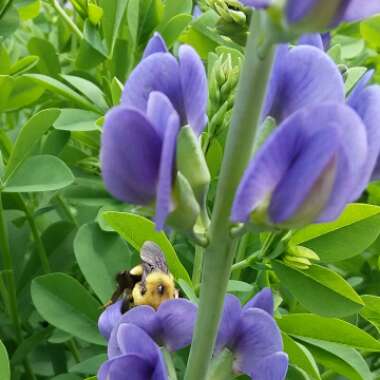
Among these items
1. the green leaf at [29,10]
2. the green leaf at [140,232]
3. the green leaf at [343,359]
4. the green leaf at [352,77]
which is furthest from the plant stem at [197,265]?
the green leaf at [29,10]

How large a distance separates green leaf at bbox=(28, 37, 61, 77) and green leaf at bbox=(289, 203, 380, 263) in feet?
1.94

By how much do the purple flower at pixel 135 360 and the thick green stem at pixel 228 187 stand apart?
0.10 ft

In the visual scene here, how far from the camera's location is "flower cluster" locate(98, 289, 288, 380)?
2.02ft

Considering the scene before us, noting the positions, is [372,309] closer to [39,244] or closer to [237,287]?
[237,287]

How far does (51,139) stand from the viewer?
109 centimetres

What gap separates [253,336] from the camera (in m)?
0.65

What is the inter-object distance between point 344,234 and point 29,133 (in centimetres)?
38

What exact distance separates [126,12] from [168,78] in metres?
0.63

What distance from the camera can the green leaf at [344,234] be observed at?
802mm

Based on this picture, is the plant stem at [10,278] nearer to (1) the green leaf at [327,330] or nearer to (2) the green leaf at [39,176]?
(2) the green leaf at [39,176]

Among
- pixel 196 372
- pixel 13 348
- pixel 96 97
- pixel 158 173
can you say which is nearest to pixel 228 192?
pixel 158 173

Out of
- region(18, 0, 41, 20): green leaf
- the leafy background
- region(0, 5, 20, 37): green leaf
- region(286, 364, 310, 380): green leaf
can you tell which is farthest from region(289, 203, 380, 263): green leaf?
region(18, 0, 41, 20): green leaf

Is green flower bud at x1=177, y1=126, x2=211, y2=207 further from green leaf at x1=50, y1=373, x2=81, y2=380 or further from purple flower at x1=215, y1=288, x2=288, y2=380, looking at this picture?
green leaf at x1=50, y1=373, x2=81, y2=380

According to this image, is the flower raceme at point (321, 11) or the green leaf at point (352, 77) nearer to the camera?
the flower raceme at point (321, 11)
